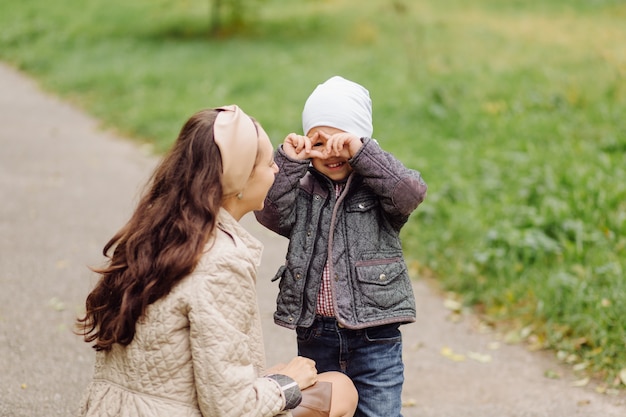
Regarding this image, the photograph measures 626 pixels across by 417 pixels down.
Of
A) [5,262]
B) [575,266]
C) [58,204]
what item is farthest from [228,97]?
[575,266]

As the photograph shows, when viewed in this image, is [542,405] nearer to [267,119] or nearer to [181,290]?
[181,290]

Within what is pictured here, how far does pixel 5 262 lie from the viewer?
548 centimetres

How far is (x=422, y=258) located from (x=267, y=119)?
3.59m

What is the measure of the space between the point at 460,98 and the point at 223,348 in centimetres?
Answer: 720

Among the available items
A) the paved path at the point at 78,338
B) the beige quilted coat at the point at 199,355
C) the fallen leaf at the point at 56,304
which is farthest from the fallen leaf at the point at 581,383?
the fallen leaf at the point at 56,304

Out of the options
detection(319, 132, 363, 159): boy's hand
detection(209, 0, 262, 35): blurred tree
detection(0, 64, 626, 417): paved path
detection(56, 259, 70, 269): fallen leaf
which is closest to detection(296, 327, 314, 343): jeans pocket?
detection(319, 132, 363, 159): boy's hand

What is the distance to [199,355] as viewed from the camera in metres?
2.18

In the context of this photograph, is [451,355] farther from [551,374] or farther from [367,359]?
[367,359]

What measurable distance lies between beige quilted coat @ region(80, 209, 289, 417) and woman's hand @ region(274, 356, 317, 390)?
16 cm

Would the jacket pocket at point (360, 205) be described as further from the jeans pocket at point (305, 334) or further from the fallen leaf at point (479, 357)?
the fallen leaf at point (479, 357)

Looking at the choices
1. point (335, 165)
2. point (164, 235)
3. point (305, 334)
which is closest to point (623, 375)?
point (305, 334)

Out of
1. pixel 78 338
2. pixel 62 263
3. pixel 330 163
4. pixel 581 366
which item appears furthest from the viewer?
pixel 62 263

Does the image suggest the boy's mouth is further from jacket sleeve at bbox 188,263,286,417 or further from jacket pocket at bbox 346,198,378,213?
jacket sleeve at bbox 188,263,286,417

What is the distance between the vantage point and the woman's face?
2412 millimetres
